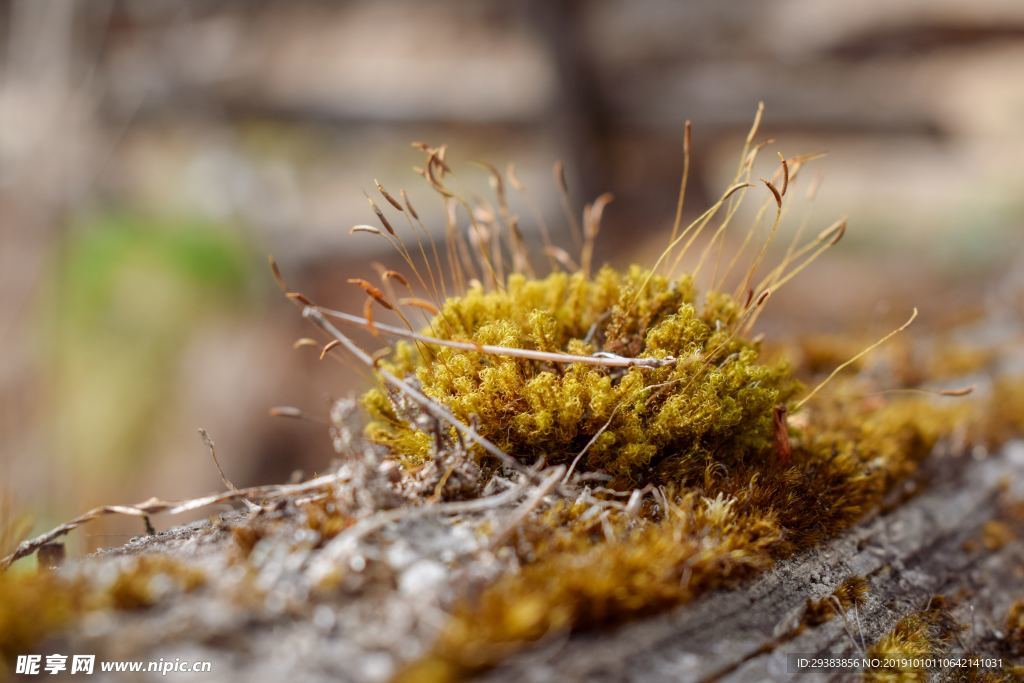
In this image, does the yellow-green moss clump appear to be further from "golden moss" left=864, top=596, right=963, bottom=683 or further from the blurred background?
the blurred background

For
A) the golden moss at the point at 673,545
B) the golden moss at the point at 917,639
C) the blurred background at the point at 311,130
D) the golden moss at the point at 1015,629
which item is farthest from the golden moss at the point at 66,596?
the blurred background at the point at 311,130

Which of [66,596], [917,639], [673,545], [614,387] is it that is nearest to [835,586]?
[917,639]

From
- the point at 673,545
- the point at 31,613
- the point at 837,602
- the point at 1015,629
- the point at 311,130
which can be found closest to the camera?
the point at 31,613

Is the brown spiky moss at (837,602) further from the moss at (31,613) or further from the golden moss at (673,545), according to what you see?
the moss at (31,613)

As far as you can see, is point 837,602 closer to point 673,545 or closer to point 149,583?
point 673,545

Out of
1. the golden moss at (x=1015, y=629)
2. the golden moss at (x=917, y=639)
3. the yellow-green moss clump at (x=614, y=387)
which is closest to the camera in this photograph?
the golden moss at (x=917, y=639)

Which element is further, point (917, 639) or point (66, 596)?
point (917, 639)

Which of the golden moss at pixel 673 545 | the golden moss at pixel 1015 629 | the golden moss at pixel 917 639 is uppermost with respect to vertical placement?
the golden moss at pixel 673 545

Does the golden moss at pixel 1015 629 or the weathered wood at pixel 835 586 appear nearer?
the weathered wood at pixel 835 586
